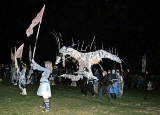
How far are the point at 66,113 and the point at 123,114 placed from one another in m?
2.31

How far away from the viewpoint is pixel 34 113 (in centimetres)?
1181

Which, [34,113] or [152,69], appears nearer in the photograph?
[34,113]

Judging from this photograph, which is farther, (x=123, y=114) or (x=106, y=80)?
(x=106, y=80)

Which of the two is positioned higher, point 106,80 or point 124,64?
point 124,64

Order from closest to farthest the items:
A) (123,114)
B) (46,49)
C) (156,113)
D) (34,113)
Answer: (34,113) < (123,114) < (156,113) < (46,49)

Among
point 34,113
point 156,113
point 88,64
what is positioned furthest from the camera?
point 88,64

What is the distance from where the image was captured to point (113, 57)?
2578 cm

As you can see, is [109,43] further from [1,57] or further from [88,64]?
[88,64]

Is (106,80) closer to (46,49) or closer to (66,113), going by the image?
(66,113)

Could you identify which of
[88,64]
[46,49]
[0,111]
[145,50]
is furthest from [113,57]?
[46,49]

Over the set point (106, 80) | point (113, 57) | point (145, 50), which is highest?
point (145, 50)

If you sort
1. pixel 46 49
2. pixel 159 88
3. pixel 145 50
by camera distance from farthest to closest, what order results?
pixel 46 49
pixel 145 50
pixel 159 88

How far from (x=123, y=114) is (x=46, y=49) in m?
44.6

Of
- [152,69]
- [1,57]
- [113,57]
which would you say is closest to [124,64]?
[152,69]
